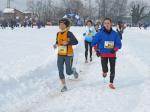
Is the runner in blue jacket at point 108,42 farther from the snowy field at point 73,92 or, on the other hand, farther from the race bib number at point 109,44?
the snowy field at point 73,92

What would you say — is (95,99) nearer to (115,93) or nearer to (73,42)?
(115,93)

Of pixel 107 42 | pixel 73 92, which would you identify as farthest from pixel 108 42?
pixel 73 92

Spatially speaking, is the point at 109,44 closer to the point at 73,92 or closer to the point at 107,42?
the point at 107,42

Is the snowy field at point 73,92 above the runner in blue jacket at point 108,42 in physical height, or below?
below

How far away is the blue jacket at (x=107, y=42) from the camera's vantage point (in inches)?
408

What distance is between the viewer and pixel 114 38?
10.4m

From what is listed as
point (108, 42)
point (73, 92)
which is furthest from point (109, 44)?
point (73, 92)

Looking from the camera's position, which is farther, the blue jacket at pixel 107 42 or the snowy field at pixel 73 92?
the blue jacket at pixel 107 42

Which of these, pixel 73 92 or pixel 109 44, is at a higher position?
pixel 109 44

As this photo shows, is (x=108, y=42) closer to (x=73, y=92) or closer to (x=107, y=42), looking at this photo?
(x=107, y=42)

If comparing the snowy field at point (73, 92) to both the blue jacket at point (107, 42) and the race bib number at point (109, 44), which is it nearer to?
the blue jacket at point (107, 42)

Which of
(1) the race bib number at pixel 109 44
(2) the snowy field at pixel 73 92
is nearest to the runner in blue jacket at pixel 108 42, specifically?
(1) the race bib number at pixel 109 44

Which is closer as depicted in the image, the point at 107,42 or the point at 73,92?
the point at 73,92

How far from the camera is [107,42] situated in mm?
10375
